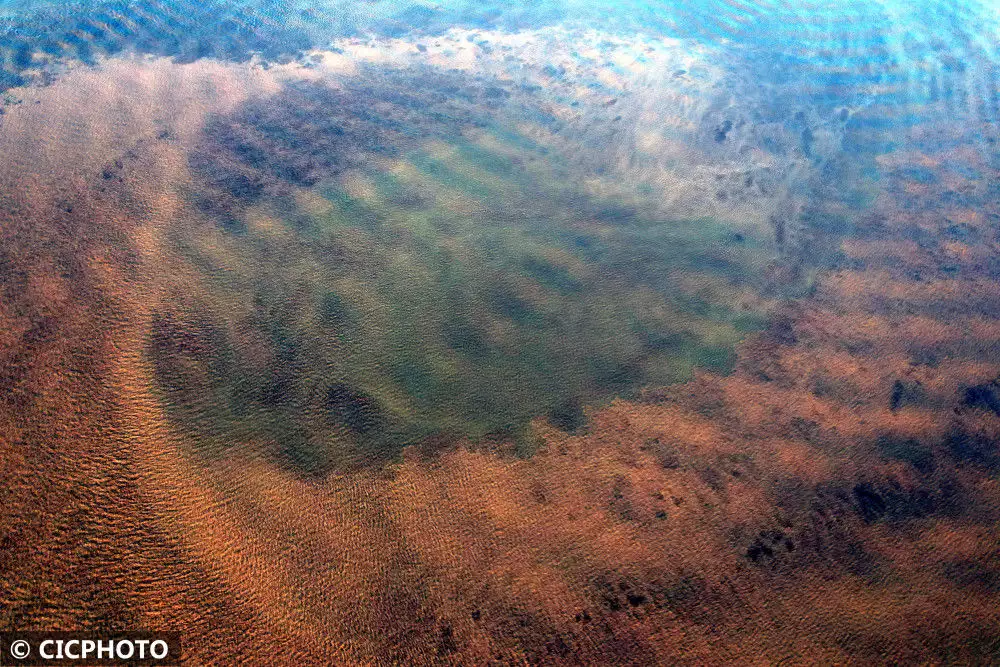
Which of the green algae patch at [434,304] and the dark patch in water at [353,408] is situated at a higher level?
the green algae patch at [434,304]

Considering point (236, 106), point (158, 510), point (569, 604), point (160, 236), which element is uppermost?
point (236, 106)

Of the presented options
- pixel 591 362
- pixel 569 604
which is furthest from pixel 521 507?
pixel 591 362

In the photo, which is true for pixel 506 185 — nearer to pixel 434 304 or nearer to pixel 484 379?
pixel 434 304

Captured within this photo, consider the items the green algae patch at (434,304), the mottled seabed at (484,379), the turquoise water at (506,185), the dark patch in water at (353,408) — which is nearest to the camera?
the mottled seabed at (484,379)

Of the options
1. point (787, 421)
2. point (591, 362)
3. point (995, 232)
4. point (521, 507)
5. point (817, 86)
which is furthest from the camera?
point (817, 86)

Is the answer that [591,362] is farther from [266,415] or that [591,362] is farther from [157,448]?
[157,448]

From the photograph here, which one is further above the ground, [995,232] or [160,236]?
[995,232]

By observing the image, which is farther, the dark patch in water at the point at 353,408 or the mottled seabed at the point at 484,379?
the dark patch in water at the point at 353,408

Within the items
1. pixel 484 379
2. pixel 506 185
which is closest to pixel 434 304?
pixel 484 379
